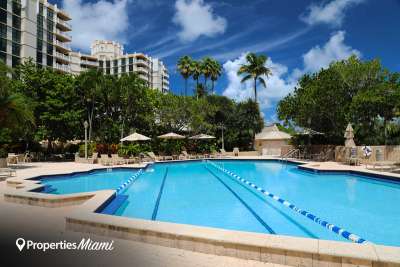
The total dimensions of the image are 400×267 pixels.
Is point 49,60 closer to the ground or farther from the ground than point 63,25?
closer to the ground

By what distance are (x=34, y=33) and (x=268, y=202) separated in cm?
5773

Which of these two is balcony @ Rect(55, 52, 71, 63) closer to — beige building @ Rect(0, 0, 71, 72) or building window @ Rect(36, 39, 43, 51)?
beige building @ Rect(0, 0, 71, 72)

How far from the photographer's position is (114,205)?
9.65 m

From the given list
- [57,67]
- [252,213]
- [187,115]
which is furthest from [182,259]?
[57,67]

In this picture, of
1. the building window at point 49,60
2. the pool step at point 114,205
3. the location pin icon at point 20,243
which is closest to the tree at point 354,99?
the pool step at point 114,205

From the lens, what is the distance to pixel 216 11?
21.9 m

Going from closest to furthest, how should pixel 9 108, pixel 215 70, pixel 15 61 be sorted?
pixel 9 108 → pixel 15 61 → pixel 215 70

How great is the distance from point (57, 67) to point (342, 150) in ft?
179

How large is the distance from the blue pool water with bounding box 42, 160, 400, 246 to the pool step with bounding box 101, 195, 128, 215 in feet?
0.52

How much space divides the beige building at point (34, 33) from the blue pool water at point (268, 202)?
42.8 m

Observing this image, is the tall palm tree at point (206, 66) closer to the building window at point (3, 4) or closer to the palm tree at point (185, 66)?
the palm tree at point (185, 66)

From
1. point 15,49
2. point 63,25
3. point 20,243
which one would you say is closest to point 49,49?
point 63,25

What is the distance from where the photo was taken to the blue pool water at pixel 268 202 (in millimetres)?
7875

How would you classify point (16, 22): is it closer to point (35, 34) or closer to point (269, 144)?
point (35, 34)
